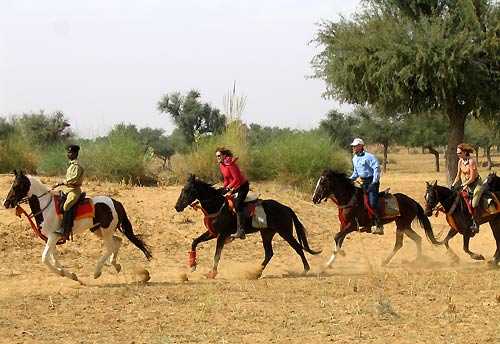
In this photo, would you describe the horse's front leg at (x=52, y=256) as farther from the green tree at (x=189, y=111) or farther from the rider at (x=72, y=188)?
the green tree at (x=189, y=111)

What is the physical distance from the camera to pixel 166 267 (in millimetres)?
15102

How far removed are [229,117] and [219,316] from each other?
1578cm

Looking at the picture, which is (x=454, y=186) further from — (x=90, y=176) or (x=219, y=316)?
(x=90, y=176)

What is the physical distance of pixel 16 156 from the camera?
77.7ft

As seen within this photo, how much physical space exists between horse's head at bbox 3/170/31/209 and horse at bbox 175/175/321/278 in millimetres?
2604

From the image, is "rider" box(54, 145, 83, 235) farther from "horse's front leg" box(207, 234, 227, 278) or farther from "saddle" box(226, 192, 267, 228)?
"saddle" box(226, 192, 267, 228)

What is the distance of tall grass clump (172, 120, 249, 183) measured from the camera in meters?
22.8

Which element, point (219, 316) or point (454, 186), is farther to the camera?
point (454, 186)

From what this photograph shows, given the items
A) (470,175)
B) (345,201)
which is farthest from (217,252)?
(470,175)

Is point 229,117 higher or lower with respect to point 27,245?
higher

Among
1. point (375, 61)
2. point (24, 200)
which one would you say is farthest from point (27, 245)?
point (375, 61)

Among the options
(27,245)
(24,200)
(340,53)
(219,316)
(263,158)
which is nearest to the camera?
(219,316)

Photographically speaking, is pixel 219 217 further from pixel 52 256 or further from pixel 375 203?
pixel 375 203

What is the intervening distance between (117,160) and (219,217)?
A: 10.2 m
